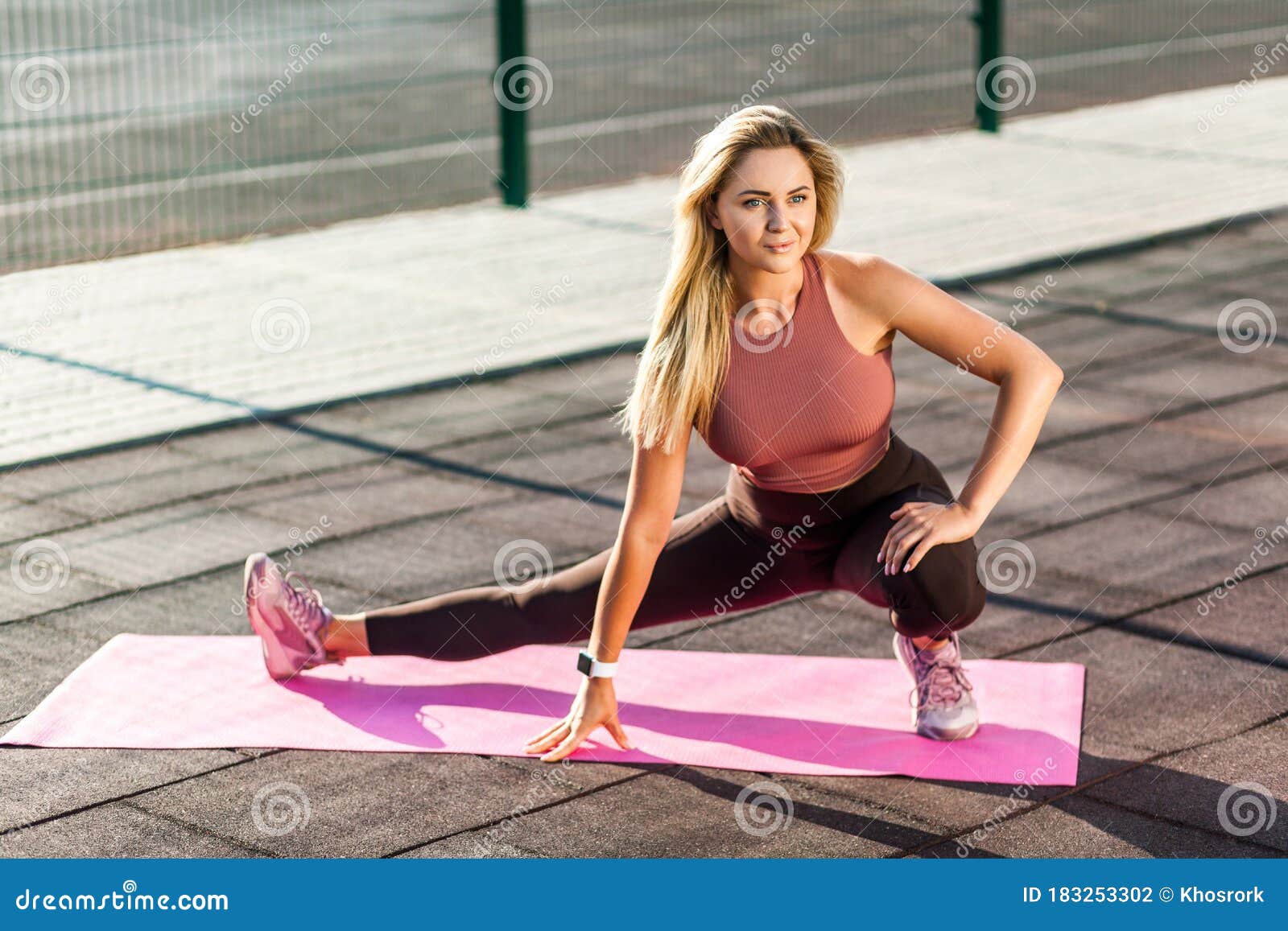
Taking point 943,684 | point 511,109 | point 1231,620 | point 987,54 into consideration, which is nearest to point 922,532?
point 943,684

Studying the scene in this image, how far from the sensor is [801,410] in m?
4.22

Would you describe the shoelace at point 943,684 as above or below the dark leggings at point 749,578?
below

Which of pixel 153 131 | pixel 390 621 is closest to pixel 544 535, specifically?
pixel 390 621

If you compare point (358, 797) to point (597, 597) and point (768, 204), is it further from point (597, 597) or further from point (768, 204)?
point (768, 204)

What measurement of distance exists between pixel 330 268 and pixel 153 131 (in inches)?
69.8

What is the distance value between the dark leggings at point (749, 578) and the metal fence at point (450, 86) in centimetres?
617

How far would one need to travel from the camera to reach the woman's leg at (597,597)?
14.7ft

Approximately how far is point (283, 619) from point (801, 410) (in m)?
1.45

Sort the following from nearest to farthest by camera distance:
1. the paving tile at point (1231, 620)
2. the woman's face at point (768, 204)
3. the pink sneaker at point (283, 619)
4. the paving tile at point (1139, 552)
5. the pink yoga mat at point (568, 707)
Result: the woman's face at point (768, 204) → the pink yoga mat at point (568, 707) → the pink sneaker at point (283, 619) → the paving tile at point (1231, 620) → the paving tile at point (1139, 552)

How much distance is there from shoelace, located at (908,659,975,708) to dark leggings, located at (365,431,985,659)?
3.8 inches

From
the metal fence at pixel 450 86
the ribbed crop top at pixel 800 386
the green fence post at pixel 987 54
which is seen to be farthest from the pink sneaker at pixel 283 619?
the green fence post at pixel 987 54

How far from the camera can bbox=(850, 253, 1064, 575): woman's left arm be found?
4113 millimetres

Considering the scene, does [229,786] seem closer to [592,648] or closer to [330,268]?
[592,648]

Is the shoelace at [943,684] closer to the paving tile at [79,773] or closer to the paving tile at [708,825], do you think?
the paving tile at [708,825]
